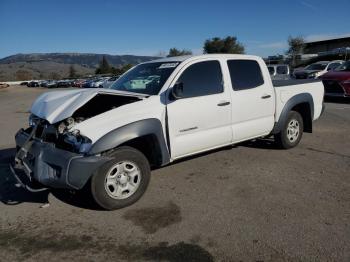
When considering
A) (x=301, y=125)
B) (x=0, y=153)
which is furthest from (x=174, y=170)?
(x=0, y=153)

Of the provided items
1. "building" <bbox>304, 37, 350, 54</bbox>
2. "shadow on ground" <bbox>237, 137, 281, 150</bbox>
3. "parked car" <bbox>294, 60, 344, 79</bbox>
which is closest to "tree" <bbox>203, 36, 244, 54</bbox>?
"building" <bbox>304, 37, 350, 54</bbox>

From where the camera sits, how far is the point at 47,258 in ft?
11.2

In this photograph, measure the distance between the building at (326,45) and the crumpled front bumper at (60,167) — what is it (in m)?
76.6

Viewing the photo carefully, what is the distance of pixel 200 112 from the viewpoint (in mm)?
5133

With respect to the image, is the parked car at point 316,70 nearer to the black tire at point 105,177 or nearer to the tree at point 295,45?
the black tire at point 105,177

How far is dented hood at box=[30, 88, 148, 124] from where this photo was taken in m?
4.32

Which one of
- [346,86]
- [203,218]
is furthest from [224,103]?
[346,86]

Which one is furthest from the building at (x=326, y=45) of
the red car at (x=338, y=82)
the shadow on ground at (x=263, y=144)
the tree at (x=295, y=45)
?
the shadow on ground at (x=263, y=144)

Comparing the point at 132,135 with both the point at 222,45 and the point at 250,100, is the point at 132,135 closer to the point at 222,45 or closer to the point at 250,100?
the point at 250,100

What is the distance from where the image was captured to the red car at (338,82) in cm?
1491

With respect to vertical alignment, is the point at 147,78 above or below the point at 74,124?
above

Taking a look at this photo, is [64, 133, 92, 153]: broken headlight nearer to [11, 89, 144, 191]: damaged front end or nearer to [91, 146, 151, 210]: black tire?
[11, 89, 144, 191]: damaged front end

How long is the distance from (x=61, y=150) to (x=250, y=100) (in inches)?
121

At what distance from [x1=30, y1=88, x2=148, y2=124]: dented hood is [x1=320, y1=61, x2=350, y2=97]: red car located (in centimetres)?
1253
